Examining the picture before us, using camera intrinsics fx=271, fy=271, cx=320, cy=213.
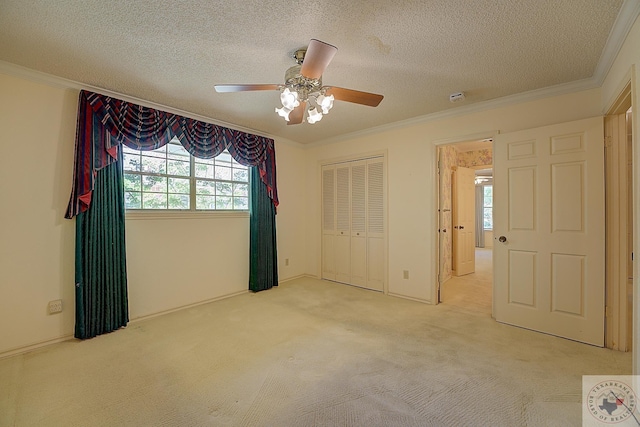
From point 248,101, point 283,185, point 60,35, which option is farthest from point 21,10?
point 283,185

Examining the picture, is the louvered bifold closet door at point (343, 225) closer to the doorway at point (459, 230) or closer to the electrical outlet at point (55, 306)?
the doorway at point (459, 230)

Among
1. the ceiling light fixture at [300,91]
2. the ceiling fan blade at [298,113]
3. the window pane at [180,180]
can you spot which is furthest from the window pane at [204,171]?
the ceiling light fixture at [300,91]

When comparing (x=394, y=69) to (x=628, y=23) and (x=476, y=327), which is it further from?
(x=476, y=327)

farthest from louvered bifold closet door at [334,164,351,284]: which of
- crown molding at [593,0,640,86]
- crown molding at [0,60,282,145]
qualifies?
crown molding at [593,0,640,86]

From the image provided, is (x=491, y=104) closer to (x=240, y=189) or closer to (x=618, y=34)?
(x=618, y=34)

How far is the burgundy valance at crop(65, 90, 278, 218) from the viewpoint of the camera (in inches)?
100

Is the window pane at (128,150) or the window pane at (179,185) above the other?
the window pane at (128,150)

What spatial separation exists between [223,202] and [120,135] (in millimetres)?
1405

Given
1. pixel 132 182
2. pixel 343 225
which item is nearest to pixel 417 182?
pixel 343 225

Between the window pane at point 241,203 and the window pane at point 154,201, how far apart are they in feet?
3.09

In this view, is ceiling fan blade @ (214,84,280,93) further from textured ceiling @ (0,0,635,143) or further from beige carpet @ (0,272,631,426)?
beige carpet @ (0,272,631,426)

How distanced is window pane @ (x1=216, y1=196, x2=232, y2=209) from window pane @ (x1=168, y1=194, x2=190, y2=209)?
1.32 feet

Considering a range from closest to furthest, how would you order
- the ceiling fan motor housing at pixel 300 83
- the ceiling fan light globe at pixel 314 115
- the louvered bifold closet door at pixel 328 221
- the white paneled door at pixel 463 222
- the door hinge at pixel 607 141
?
the ceiling fan motor housing at pixel 300 83 → the ceiling fan light globe at pixel 314 115 → the door hinge at pixel 607 141 → the louvered bifold closet door at pixel 328 221 → the white paneled door at pixel 463 222

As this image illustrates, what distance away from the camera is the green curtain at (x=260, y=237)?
399cm
